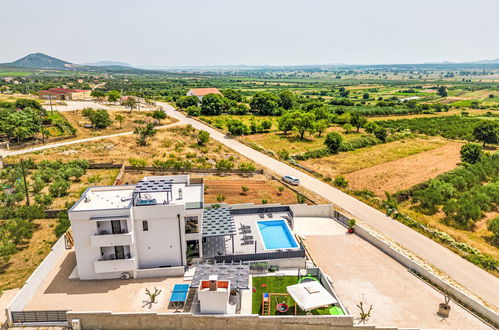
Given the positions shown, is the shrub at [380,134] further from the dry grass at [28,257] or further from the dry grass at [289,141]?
the dry grass at [28,257]

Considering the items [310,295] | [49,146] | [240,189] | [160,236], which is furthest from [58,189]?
[310,295]

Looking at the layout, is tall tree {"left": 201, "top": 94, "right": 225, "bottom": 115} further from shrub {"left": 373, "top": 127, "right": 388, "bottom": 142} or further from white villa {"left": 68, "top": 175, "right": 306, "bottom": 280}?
A: white villa {"left": 68, "top": 175, "right": 306, "bottom": 280}

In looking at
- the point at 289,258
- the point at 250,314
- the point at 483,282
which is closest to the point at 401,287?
the point at 483,282

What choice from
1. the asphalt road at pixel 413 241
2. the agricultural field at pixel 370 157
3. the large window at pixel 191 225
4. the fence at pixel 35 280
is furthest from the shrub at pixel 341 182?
the fence at pixel 35 280

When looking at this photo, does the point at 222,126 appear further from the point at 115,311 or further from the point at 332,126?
the point at 115,311

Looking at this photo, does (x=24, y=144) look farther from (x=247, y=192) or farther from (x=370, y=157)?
(x=370, y=157)

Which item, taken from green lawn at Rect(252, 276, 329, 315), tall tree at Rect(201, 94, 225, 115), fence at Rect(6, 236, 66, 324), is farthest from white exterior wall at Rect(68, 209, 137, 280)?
tall tree at Rect(201, 94, 225, 115)
